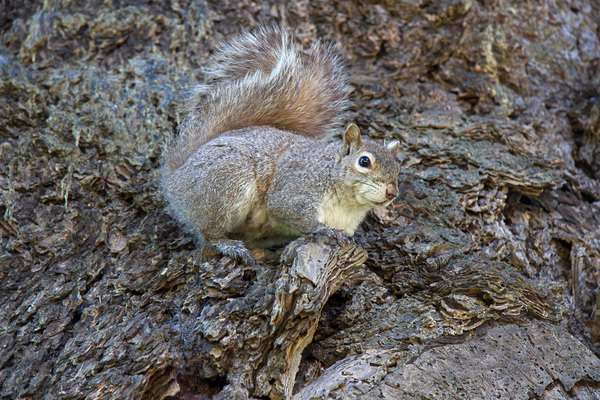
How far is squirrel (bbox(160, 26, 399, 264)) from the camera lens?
252 cm

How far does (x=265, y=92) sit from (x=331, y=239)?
1.02 meters

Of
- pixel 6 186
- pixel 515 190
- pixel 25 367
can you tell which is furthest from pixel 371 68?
pixel 25 367

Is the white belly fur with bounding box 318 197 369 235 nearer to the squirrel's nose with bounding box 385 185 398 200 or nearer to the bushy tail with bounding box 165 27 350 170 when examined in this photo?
the squirrel's nose with bounding box 385 185 398 200

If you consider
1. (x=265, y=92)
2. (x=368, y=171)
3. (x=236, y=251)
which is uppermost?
(x=265, y=92)

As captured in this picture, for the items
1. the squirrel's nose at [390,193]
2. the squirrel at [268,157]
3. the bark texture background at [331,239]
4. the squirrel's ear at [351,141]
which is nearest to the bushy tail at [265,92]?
the squirrel at [268,157]

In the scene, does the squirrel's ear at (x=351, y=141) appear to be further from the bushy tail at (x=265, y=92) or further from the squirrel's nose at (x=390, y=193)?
the bushy tail at (x=265, y=92)

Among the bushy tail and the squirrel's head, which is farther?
the bushy tail

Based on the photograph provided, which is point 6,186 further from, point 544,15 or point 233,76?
point 544,15

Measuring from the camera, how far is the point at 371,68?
3.39 m

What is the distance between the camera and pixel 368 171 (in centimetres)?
251

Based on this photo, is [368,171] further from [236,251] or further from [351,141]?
[236,251]

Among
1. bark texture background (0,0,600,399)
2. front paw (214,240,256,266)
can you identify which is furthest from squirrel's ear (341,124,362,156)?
front paw (214,240,256,266)

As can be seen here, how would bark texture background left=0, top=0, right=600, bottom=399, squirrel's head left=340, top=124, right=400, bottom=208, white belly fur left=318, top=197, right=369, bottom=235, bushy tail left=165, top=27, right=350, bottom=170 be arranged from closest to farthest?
bark texture background left=0, top=0, right=600, bottom=399 → squirrel's head left=340, top=124, right=400, bottom=208 → white belly fur left=318, top=197, right=369, bottom=235 → bushy tail left=165, top=27, right=350, bottom=170

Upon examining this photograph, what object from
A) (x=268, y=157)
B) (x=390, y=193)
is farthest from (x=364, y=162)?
(x=268, y=157)
